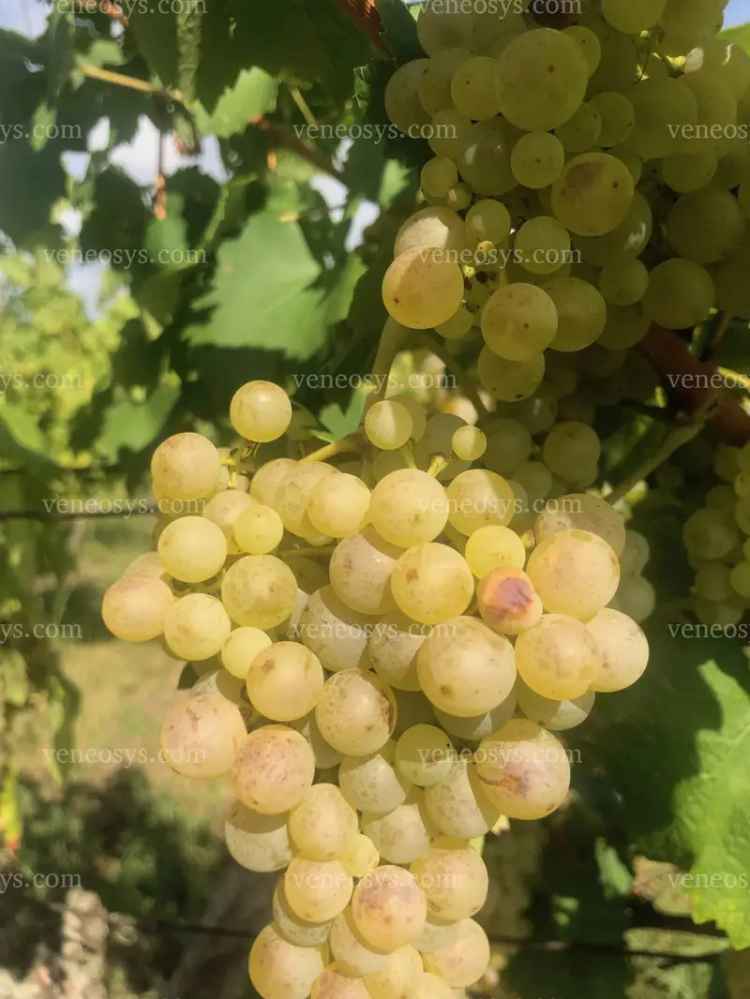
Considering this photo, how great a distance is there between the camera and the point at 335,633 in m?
0.63

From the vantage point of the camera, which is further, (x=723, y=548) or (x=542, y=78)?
(x=723, y=548)

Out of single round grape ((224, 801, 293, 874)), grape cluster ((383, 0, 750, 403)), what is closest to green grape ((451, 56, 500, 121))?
grape cluster ((383, 0, 750, 403))

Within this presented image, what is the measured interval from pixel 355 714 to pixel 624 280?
388 mm

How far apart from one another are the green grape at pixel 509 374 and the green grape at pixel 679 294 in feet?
0.38

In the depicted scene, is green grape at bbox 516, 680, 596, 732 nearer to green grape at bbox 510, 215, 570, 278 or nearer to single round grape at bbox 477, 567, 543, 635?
single round grape at bbox 477, 567, 543, 635

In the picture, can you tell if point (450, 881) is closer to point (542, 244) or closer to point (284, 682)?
point (284, 682)

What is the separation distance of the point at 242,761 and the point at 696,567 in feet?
1.82

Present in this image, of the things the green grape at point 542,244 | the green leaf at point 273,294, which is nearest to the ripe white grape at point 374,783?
the green grape at point 542,244

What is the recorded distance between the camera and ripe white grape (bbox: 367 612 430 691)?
61cm

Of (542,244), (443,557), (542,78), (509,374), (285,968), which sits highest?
(542,78)

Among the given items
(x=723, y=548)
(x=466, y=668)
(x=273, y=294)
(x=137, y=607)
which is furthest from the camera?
(x=273, y=294)

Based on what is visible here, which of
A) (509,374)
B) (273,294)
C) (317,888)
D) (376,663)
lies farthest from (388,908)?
(273,294)

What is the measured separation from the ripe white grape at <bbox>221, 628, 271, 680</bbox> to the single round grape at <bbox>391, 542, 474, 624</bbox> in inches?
4.6

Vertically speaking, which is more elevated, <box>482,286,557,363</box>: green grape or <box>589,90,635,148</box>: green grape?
<box>589,90,635,148</box>: green grape
